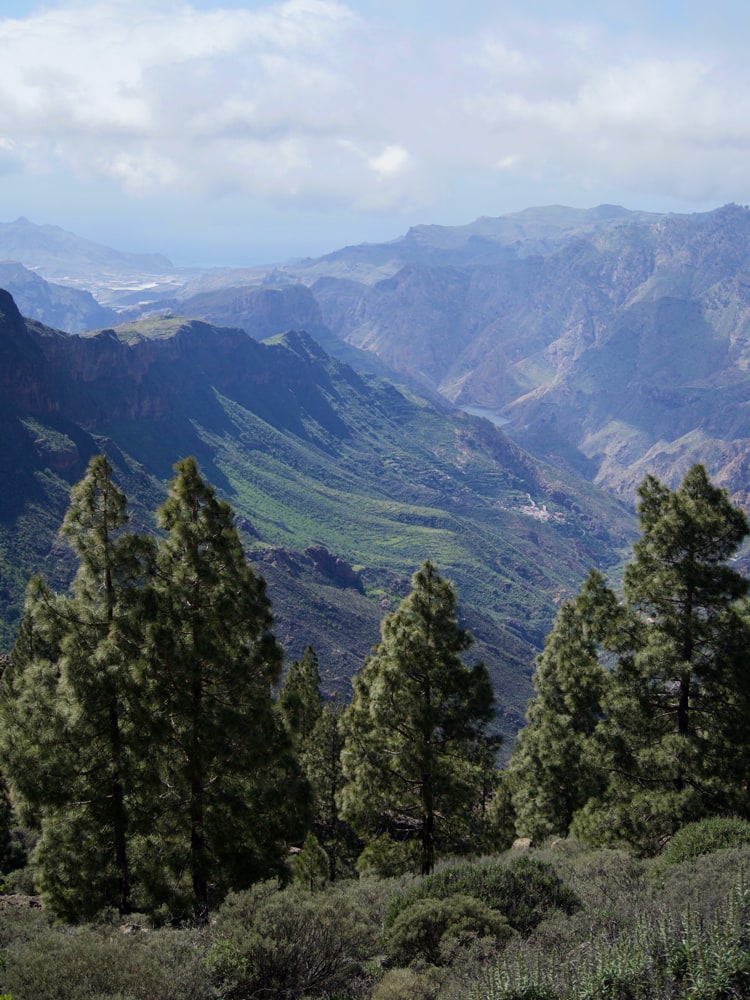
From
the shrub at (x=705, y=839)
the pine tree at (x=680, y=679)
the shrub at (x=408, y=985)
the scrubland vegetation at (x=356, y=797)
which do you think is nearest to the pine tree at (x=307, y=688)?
the scrubland vegetation at (x=356, y=797)

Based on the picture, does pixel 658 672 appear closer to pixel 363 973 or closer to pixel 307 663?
pixel 363 973

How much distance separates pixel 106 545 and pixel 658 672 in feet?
51.9

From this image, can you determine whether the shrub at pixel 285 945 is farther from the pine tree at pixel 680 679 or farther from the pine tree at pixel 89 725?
the pine tree at pixel 680 679

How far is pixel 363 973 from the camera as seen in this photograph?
15.0m

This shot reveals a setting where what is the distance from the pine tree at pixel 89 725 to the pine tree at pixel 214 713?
2.71 ft

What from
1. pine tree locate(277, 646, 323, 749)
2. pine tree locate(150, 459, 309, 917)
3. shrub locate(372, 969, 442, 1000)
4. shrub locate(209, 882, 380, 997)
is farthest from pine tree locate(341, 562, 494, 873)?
shrub locate(372, 969, 442, 1000)

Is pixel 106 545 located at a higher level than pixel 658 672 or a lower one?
higher

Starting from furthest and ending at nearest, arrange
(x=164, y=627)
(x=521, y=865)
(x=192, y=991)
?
(x=164, y=627), (x=521, y=865), (x=192, y=991)

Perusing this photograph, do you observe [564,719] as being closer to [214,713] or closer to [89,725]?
[214,713]

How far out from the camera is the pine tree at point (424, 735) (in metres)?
26.3

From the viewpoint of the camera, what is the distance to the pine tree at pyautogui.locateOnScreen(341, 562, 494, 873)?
26297 millimetres

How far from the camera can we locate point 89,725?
20938 mm

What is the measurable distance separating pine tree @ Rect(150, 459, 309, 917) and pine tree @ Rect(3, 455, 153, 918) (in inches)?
32.5

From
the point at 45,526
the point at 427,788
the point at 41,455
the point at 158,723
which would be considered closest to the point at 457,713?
the point at 427,788
